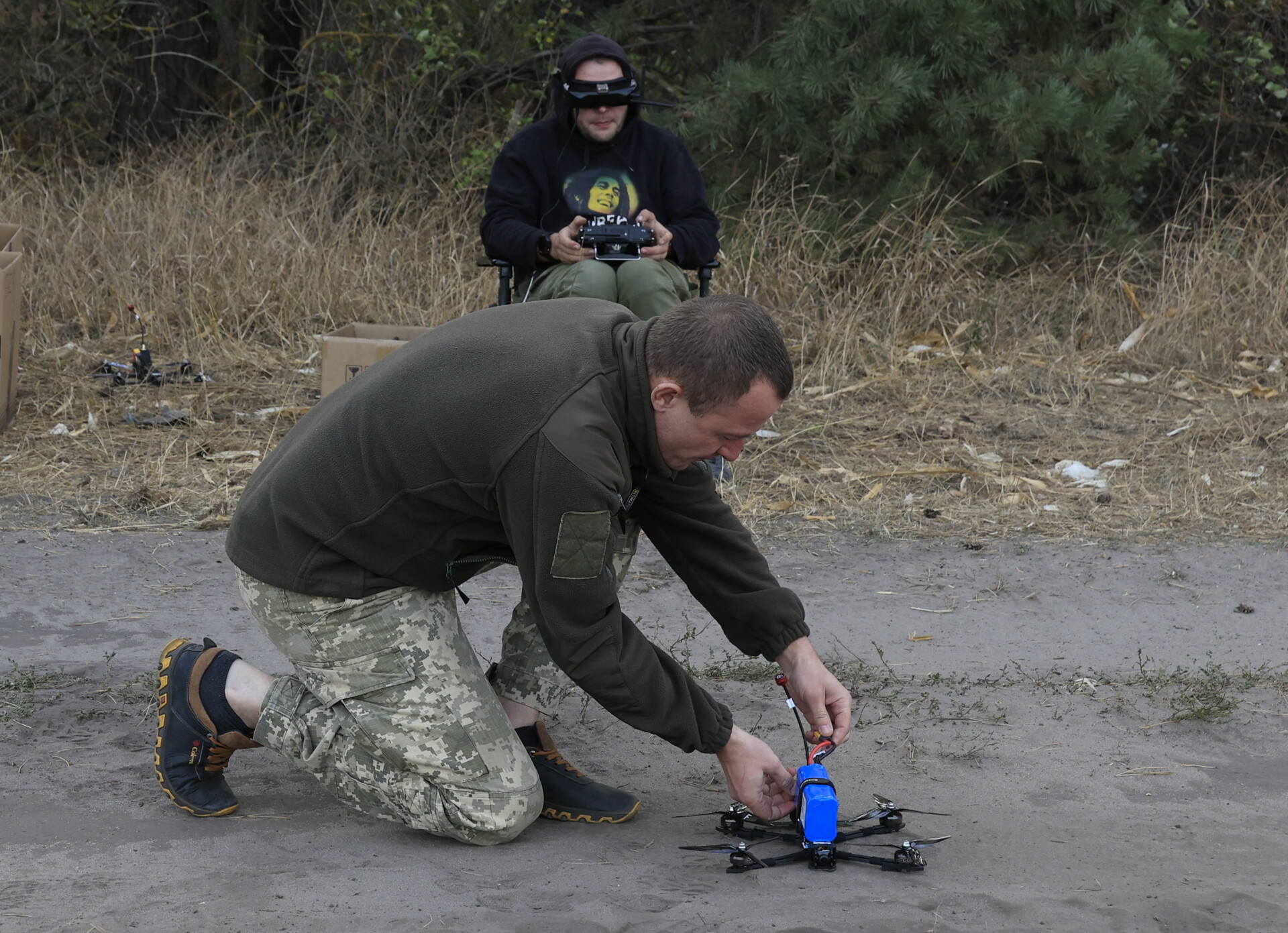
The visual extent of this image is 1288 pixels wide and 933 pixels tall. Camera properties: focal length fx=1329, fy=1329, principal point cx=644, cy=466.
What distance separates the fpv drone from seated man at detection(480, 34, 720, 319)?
270cm

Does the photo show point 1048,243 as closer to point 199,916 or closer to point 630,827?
point 630,827

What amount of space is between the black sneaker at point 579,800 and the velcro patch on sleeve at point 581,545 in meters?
0.79

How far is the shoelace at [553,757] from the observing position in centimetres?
320

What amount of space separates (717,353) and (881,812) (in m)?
1.24

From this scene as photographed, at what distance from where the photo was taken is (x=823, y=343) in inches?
288

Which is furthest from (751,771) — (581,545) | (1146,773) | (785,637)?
(1146,773)

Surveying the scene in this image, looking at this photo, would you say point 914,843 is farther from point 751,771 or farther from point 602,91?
point 602,91

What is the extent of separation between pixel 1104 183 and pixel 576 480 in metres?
6.89

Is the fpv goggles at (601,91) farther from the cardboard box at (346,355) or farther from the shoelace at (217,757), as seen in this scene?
the shoelace at (217,757)

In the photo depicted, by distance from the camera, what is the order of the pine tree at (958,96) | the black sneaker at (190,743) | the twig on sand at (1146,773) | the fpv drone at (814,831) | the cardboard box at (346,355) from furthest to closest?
the pine tree at (958,96) → the cardboard box at (346,355) → the twig on sand at (1146,773) → the black sneaker at (190,743) → the fpv drone at (814,831)

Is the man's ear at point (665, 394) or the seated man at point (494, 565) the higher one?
the man's ear at point (665, 394)

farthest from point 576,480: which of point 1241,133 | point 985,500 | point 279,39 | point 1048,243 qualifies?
point 279,39

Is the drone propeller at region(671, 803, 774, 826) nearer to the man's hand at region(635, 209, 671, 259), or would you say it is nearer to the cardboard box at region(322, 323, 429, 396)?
the man's hand at region(635, 209, 671, 259)

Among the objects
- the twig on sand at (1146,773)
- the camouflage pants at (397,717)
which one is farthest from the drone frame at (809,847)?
the twig on sand at (1146,773)
